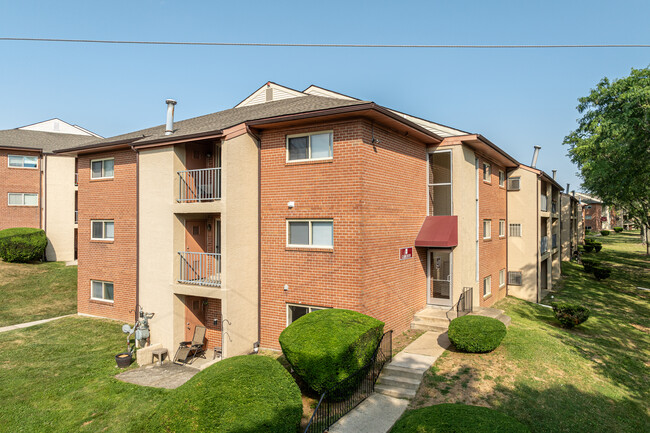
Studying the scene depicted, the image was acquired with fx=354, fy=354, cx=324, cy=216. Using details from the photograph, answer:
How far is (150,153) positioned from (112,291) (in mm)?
6735

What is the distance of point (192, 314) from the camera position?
1294cm

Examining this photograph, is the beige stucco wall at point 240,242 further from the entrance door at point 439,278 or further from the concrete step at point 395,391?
the entrance door at point 439,278

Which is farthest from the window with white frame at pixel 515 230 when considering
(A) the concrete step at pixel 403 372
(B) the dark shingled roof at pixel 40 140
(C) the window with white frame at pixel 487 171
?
(B) the dark shingled roof at pixel 40 140

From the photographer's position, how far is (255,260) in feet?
39.9

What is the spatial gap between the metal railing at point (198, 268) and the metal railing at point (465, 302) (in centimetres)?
888

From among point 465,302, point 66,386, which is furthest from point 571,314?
point 66,386

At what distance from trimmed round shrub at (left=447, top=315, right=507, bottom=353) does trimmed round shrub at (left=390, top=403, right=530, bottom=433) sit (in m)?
4.97

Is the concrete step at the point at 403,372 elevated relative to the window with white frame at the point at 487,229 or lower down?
lower down

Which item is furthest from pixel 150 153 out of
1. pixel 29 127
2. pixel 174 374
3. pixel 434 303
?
pixel 29 127

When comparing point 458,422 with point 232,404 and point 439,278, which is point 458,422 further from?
point 439,278

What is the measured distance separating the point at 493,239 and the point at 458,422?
15.1 meters

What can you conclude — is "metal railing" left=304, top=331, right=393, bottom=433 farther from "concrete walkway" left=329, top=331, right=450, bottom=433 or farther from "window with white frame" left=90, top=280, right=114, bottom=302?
"window with white frame" left=90, top=280, right=114, bottom=302

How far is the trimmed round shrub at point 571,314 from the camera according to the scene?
1437 cm

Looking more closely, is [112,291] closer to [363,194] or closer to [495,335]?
[363,194]
